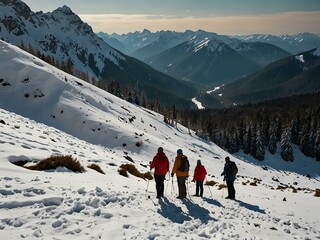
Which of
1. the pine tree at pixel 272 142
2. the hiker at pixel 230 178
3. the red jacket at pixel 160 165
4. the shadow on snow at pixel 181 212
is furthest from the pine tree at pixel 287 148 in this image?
the shadow on snow at pixel 181 212

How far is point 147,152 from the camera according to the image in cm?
5097

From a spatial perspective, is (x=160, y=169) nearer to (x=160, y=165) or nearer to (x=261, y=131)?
(x=160, y=165)

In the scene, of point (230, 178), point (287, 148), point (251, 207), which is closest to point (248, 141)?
point (287, 148)

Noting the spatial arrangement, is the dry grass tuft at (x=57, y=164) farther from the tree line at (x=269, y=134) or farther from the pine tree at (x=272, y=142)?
the pine tree at (x=272, y=142)

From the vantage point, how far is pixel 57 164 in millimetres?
18234

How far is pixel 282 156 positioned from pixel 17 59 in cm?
10562

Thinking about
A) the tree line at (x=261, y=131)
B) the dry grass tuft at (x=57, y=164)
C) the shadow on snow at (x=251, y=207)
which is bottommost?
the dry grass tuft at (x=57, y=164)

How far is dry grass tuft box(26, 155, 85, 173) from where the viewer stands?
17.1 metres

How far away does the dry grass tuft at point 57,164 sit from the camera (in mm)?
17144

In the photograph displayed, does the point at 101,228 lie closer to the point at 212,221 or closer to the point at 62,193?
the point at 62,193

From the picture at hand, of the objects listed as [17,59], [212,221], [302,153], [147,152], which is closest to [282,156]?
[302,153]

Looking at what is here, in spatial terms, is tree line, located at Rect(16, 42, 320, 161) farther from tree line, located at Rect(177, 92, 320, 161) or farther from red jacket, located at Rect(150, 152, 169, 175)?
red jacket, located at Rect(150, 152, 169, 175)

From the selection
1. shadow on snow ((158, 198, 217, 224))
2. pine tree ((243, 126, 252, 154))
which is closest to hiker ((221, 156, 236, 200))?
shadow on snow ((158, 198, 217, 224))

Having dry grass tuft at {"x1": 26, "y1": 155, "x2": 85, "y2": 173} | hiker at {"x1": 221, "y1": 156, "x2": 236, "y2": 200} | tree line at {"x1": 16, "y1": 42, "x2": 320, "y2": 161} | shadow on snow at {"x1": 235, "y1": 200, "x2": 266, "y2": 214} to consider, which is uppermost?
tree line at {"x1": 16, "y1": 42, "x2": 320, "y2": 161}
